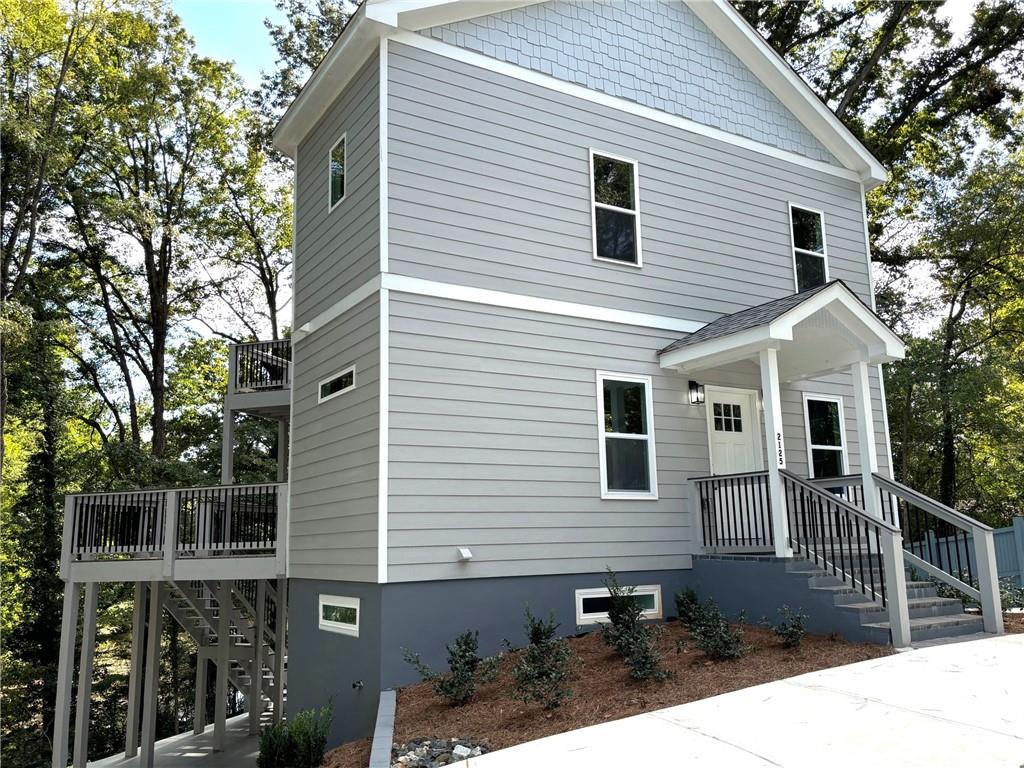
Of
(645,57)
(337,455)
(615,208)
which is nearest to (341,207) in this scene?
(337,455)

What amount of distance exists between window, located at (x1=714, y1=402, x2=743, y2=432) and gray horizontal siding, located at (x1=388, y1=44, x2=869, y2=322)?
1227 millimetres

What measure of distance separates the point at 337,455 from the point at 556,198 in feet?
13.4

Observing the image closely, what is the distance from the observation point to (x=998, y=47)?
1889cm

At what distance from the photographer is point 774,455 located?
904cm

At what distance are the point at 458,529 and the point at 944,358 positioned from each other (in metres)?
16.1

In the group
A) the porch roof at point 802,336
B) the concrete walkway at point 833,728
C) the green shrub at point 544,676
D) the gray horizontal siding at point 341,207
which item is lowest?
the concrete walkway at point 833,728

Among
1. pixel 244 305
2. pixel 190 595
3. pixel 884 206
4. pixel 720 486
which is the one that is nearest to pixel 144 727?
pixel 190 595

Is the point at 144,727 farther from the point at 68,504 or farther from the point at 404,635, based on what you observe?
the point at 404,635

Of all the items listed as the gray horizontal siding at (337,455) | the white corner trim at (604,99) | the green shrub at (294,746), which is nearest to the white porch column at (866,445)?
the white corner trim at (604,99)

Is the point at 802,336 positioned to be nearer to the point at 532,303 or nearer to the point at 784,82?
the point at 532,303

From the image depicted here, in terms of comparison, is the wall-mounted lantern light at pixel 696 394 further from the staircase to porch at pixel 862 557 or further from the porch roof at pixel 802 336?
the staircase to porch at pixel 862 557

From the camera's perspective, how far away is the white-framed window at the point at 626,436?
977 centimetres

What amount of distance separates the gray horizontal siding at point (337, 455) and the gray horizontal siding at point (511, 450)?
314 mm

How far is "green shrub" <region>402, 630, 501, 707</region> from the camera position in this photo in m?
6.98
